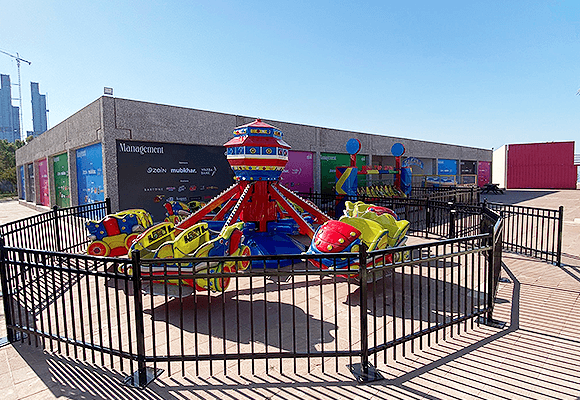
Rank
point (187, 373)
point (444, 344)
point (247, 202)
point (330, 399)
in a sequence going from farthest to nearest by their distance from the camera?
1. point (247, 202)
2. point (444, 344)
3. point (187, 373)
4. point (330, 399)

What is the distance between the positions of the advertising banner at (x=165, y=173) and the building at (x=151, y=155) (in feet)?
0.09

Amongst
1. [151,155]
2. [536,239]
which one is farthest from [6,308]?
[536,239]

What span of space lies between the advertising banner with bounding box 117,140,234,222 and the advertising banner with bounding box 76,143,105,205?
108cm

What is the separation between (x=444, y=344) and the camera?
12.8 ft

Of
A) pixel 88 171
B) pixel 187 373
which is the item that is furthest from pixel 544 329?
pixel 88 171

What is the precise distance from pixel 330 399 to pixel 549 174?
46420mm

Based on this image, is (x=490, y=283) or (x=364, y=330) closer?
(x=364, y=330)

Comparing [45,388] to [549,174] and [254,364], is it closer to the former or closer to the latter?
[254,364]

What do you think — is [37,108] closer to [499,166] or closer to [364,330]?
[499,166]

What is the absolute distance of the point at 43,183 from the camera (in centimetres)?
2006

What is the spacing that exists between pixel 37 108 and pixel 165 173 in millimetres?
222800

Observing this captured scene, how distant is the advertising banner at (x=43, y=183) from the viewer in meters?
19.1

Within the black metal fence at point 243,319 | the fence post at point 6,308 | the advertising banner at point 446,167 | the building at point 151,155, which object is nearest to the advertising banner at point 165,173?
the building at point 151,155

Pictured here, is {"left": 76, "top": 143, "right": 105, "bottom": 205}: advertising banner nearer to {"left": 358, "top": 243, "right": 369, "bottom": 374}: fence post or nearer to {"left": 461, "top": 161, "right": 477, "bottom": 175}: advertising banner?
{"left": 358, "top": 243, "right": 369, "bottom": 374}: fence post
